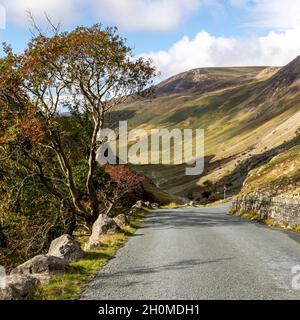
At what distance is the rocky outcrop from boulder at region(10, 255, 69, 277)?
16479 mm

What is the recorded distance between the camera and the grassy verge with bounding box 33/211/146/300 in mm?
11500

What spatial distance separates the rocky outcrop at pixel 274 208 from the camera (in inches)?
1031

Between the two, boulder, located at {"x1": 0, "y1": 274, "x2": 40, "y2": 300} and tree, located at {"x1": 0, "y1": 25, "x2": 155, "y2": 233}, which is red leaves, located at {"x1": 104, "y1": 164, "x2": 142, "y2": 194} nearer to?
tree, located at {"x1": 0, "y1": 25, "x2": 155, "y2": 233}

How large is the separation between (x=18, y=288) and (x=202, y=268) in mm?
6226

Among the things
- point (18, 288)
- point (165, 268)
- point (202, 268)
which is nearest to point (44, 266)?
point (18, 288)

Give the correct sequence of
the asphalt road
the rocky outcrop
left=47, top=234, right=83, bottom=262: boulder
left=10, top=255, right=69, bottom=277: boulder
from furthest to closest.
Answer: the rocky outcrop → left=47, top=234, right=83, bottom=262: boulder → left=10, top=255, right=69, bottom=277: boulder → the asphalt road

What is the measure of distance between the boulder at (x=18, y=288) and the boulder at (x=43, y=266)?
169cm

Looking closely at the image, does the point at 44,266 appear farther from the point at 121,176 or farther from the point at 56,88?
the point at 121,176

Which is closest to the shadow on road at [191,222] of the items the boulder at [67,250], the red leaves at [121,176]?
the red leaves at [121,176]

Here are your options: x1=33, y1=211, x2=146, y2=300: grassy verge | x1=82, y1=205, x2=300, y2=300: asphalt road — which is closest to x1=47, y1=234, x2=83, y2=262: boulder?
x1=33, y1=211, x2=146, y2=300: grassy verge
